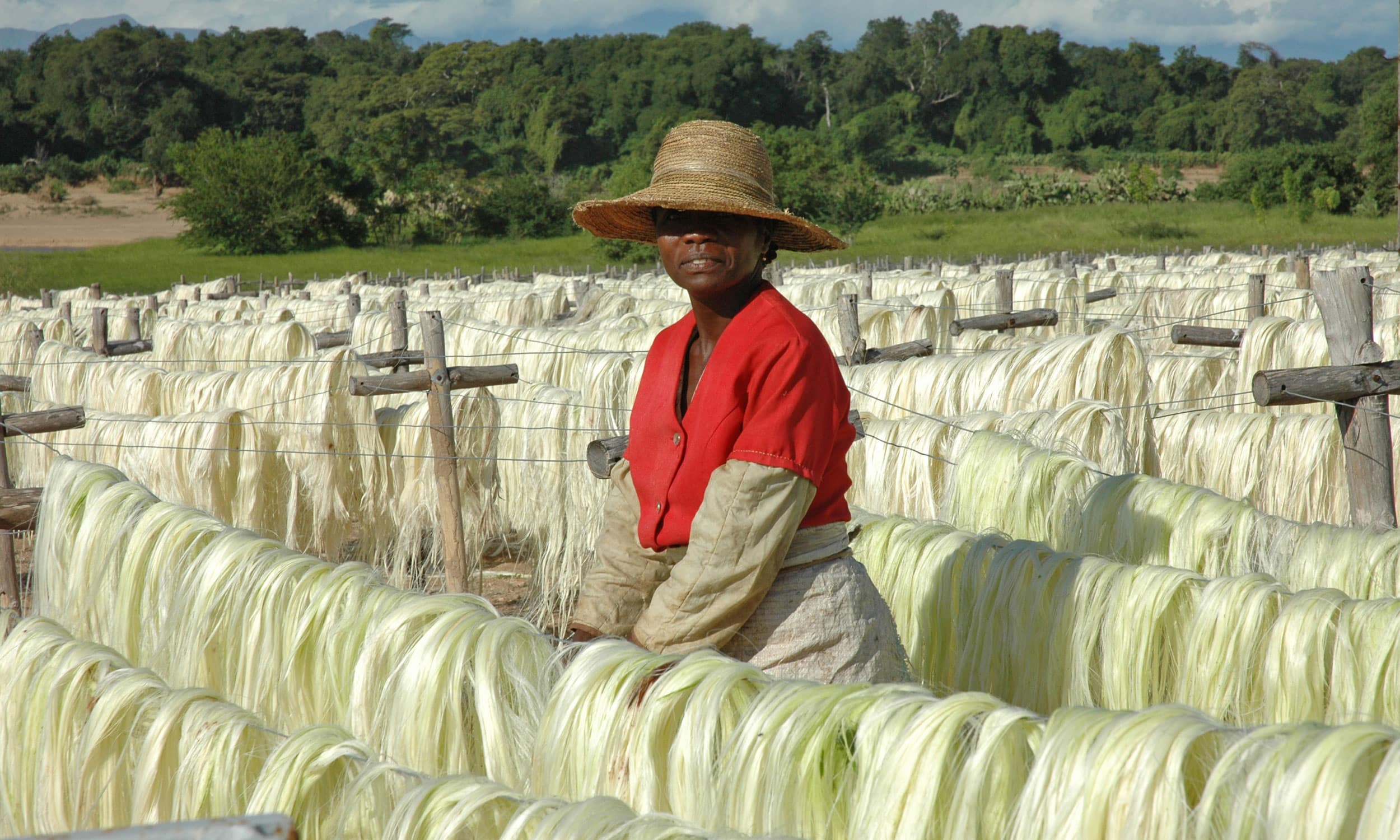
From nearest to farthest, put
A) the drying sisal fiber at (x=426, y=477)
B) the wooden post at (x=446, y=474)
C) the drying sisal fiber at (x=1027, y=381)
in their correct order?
1. the drying sisal fiber at (x=1027, y=381)
2. the wooden post at (x=446, y=474)
3. the drying sisal fiber at (x=426, y=477)

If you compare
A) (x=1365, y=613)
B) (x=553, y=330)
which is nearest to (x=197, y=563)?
(x=1365, y=613)

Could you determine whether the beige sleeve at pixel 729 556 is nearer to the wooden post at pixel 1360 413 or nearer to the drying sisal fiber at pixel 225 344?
the wooden post at pixel 1360 413

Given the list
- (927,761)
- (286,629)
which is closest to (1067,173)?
(286,629)

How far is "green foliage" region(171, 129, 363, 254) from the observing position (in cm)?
5588

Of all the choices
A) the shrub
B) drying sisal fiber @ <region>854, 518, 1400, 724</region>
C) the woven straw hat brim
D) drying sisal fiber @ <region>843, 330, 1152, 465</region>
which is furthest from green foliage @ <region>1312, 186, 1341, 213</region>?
the woven straw hat brim

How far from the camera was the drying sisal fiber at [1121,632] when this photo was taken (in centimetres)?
263

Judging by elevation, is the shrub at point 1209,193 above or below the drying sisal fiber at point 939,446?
above

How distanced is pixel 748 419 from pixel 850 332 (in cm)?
666

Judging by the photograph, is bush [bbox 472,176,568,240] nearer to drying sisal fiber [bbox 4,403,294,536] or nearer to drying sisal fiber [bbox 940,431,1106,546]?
drying sisal fiber [bbox 4,403,294,536]

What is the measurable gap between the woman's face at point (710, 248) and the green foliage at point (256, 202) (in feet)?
188

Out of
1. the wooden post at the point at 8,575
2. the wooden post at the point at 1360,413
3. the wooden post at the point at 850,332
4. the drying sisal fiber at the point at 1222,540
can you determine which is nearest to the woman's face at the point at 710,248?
the drying sisal fiber at the point at 1222,540

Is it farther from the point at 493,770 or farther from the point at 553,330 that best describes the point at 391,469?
the point at 493,770

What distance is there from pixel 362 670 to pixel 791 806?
106 centimetres

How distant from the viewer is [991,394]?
23.9 ft
